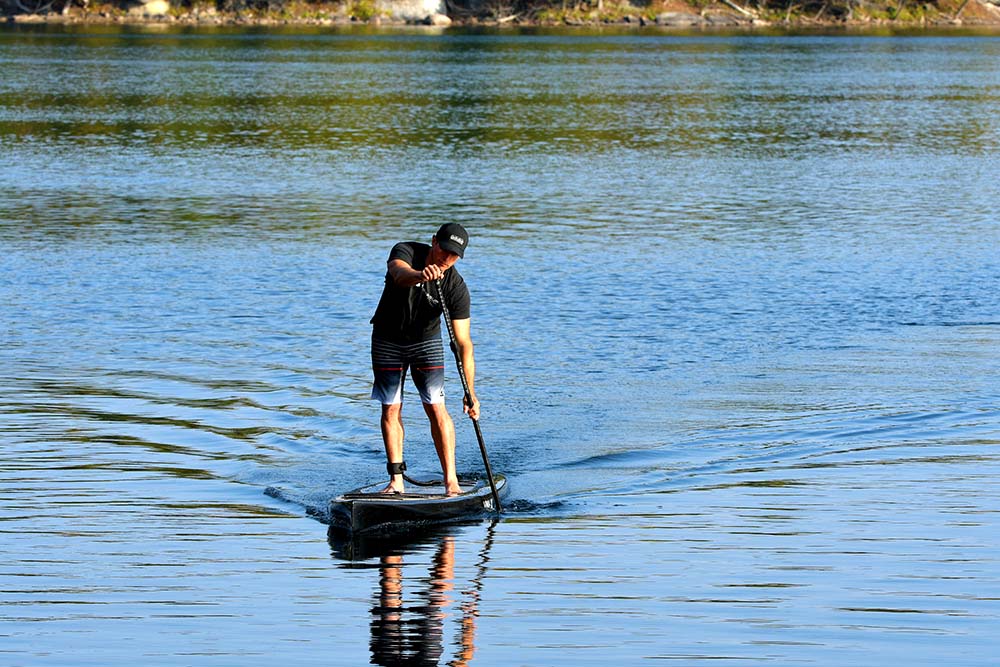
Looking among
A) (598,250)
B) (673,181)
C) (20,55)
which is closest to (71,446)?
(598,250)

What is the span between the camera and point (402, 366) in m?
12.6

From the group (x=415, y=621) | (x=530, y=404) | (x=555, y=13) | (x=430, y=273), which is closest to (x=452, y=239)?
(x=430, y=273)

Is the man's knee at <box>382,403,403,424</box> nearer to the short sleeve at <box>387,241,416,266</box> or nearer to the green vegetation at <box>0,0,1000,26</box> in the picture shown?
the short sleeve at <box>387,241,416,266</box>

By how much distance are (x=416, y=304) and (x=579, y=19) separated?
436 feet

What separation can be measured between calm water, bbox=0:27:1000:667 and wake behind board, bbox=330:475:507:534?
25 centimetres

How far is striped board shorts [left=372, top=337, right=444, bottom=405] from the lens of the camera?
493 inches

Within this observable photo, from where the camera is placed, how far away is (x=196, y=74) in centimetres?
7912

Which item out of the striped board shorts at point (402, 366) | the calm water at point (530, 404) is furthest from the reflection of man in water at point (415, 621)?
the striped board shorts at point (402, 366)

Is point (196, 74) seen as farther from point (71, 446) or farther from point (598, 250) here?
point (71, 446)

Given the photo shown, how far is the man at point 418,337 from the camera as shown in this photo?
11875 mm

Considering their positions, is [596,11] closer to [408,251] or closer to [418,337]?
[418,337]

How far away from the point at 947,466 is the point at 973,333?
776 cm

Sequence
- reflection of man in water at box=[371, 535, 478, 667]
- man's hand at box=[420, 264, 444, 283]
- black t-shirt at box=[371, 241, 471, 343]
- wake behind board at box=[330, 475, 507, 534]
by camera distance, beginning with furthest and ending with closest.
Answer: wake behind board at box=[330, 475, 507, 534]
black t-shirt at box=[371, 241, 471, 343]
man's hand at box=[420, 264, 444, 283]
reflection of man in water at box=[371, 535, 478, 667]

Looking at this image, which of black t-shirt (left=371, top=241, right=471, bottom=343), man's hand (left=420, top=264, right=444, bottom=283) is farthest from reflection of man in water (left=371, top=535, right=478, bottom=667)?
man's hand (left=420, top=264, right=444, bottom=283)
